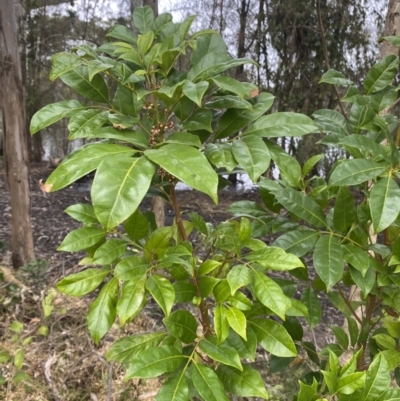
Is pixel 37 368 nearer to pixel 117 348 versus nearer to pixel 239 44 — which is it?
pixel 117 348

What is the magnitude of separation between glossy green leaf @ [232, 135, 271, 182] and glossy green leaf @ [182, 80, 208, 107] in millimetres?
125

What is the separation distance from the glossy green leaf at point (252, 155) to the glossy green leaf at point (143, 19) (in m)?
0.42

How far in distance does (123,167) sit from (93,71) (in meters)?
0.25

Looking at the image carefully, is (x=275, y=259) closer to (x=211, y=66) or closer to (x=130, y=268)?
(x=130, y=268)

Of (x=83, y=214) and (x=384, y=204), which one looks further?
(x=83, y=214)

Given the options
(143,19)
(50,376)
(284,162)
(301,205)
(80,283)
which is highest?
(143,19)

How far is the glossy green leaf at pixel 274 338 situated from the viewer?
78 cm

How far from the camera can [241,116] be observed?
802mm

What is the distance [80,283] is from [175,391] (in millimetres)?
283

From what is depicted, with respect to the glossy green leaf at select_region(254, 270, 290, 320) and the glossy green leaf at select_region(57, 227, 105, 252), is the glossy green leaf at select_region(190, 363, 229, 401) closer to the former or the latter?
the glossy green leaf at select_region(254, 270, 290, 320)

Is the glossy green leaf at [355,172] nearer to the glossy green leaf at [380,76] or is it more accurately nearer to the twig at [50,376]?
the glossy green leaf at [380,76]

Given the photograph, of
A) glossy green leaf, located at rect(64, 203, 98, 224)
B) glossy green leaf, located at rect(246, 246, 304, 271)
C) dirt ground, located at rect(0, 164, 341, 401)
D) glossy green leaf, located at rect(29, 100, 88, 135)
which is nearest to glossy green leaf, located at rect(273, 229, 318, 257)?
glossy green leaf, located at rect(246, 246, 304, 271)

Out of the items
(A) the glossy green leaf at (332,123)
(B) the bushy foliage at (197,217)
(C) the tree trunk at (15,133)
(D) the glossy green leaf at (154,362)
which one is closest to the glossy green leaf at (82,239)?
(B) the bushy foliage at (197,217)

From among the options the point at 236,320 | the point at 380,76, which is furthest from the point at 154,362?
the point at 380,76
